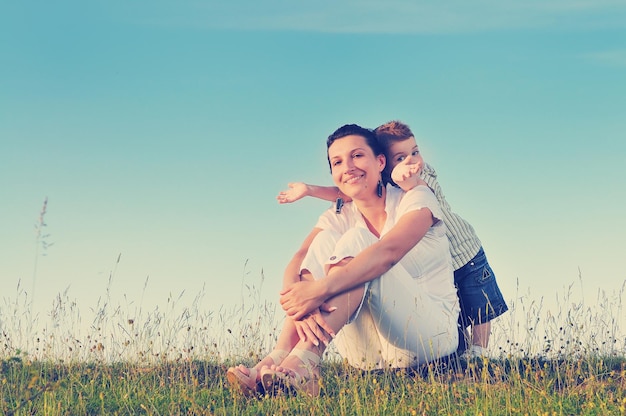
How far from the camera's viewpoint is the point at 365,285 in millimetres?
5227

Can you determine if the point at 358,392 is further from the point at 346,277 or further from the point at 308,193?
the point at 308,193

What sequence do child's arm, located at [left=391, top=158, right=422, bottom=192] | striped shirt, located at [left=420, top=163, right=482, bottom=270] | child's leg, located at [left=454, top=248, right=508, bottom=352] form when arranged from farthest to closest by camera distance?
child's leg, located at [left=454, top=248, right=508, bottom=352] → striped shirt, located at [left=420, top=163, right=482, bottom=270] → child's arm, located at [left=391, top=158, right=422, bottom=192]

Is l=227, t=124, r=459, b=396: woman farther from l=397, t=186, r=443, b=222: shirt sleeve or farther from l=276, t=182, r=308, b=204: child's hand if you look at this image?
l=276, t=182, r=308, b=204: child's hand

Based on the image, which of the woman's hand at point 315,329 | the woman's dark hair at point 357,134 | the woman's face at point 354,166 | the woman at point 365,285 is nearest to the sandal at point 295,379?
the woman at point 365,285

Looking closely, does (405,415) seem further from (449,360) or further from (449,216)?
(449,216)

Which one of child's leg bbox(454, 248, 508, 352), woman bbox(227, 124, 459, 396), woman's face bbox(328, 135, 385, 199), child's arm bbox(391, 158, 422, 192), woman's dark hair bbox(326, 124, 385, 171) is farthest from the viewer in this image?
child's leg bbox(454, 248, 508, 352)

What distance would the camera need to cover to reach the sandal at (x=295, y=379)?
5270 mm

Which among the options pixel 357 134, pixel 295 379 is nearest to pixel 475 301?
pixel 357 134

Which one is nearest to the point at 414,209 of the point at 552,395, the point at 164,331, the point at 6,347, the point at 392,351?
the point at 392,351

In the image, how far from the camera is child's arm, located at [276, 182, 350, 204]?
6.75 metres

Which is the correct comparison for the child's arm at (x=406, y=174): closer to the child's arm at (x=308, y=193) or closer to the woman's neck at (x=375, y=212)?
the woman's neck at (x=375, y=212)

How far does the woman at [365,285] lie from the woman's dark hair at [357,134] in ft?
0.04

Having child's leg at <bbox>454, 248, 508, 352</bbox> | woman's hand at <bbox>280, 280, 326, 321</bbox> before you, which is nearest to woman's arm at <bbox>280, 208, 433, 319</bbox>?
woman's hand at <bbox>280, 280, 326, 321</bbox>

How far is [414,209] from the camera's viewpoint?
5758mm
